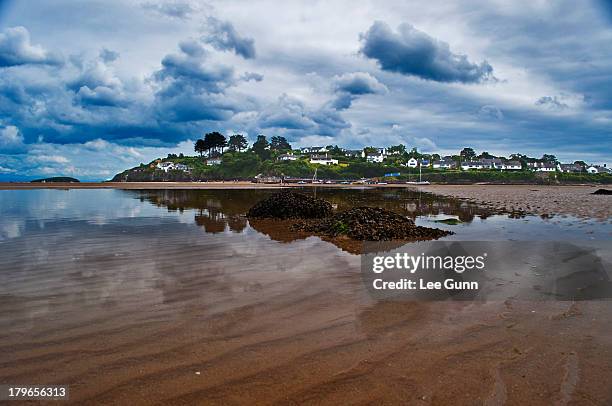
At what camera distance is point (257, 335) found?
5324mm

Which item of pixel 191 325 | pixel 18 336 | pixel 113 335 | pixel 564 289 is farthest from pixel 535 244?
pixel 18 336

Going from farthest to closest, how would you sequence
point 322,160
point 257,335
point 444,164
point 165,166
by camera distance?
point 444,164 → point 322,160 → point 165,166 → point 257,335

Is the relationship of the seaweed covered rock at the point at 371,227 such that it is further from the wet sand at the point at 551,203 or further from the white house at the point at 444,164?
the white house at the point at 444,164

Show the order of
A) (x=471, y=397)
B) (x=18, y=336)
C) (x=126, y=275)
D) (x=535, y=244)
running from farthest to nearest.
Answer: (x=535, y=244), (x=126, y=275), (x=18, y=336), (x=471, y=397)

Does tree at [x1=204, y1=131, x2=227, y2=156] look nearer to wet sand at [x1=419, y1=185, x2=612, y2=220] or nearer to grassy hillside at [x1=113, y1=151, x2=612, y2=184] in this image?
grassy hillside at [x1=113, y1=151, x2=612, y2=184]

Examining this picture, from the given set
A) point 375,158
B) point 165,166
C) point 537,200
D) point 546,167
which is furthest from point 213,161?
point 546,167

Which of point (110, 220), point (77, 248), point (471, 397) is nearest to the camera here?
point (471, 397)

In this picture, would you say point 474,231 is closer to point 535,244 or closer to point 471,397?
point 535,244

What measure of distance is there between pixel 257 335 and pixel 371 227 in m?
9.16

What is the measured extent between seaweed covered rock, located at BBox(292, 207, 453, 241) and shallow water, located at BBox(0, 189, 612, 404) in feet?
12.4

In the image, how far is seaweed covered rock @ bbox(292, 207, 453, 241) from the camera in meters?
13.6

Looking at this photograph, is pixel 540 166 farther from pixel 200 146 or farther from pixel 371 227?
pixel 371 227

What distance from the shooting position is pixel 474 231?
1585 cm

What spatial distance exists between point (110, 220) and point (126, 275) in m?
11.2
